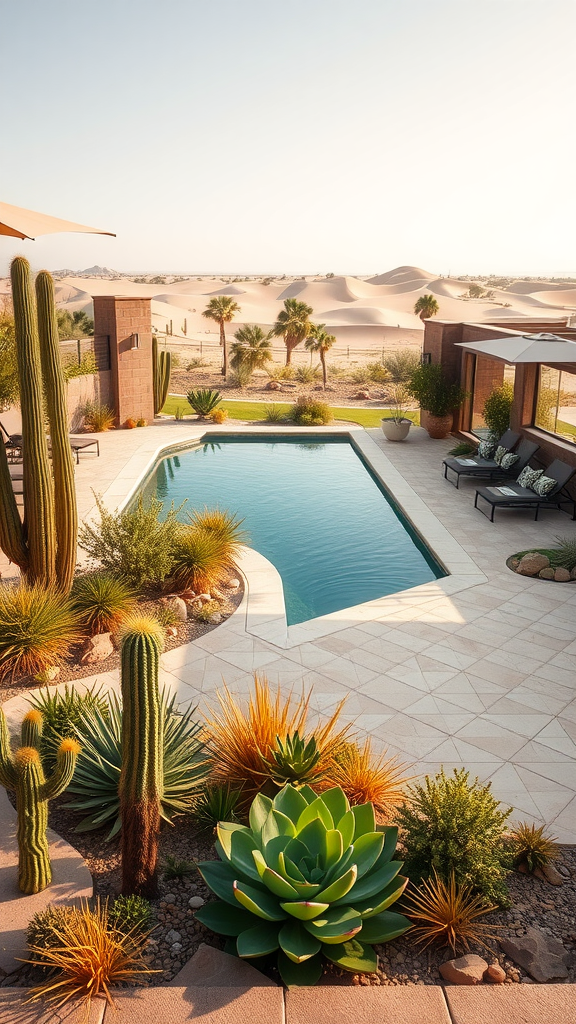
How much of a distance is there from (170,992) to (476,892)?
5.79 feet

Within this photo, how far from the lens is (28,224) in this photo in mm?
6152

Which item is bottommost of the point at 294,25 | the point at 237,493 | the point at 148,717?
the point at 237,493

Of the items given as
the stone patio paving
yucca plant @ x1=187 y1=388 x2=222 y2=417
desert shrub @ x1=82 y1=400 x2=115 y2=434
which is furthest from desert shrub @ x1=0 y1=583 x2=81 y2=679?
yucca plant @ x1=187 y1=388 x2=222 y2=417

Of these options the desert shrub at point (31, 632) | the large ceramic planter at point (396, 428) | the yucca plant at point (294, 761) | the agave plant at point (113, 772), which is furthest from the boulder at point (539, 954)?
the large ceramic planter at point (396, 428)

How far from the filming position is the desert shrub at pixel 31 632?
7.14 meters

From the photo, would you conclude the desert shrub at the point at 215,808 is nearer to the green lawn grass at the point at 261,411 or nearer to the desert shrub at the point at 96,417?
the desert shrub at the point at 96,417

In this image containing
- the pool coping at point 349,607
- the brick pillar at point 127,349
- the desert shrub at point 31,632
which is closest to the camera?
the desert shrub at point 31,632

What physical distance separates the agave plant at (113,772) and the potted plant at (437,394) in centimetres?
1489

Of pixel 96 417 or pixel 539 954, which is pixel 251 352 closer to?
pixel 96 417

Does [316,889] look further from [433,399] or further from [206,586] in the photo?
[433,399]

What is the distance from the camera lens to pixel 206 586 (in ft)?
30.7

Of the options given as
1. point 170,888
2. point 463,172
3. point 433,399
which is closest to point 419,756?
point 170,888

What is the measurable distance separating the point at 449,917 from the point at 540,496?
9.67 metres

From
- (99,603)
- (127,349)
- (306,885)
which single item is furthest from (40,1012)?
(127,349)
